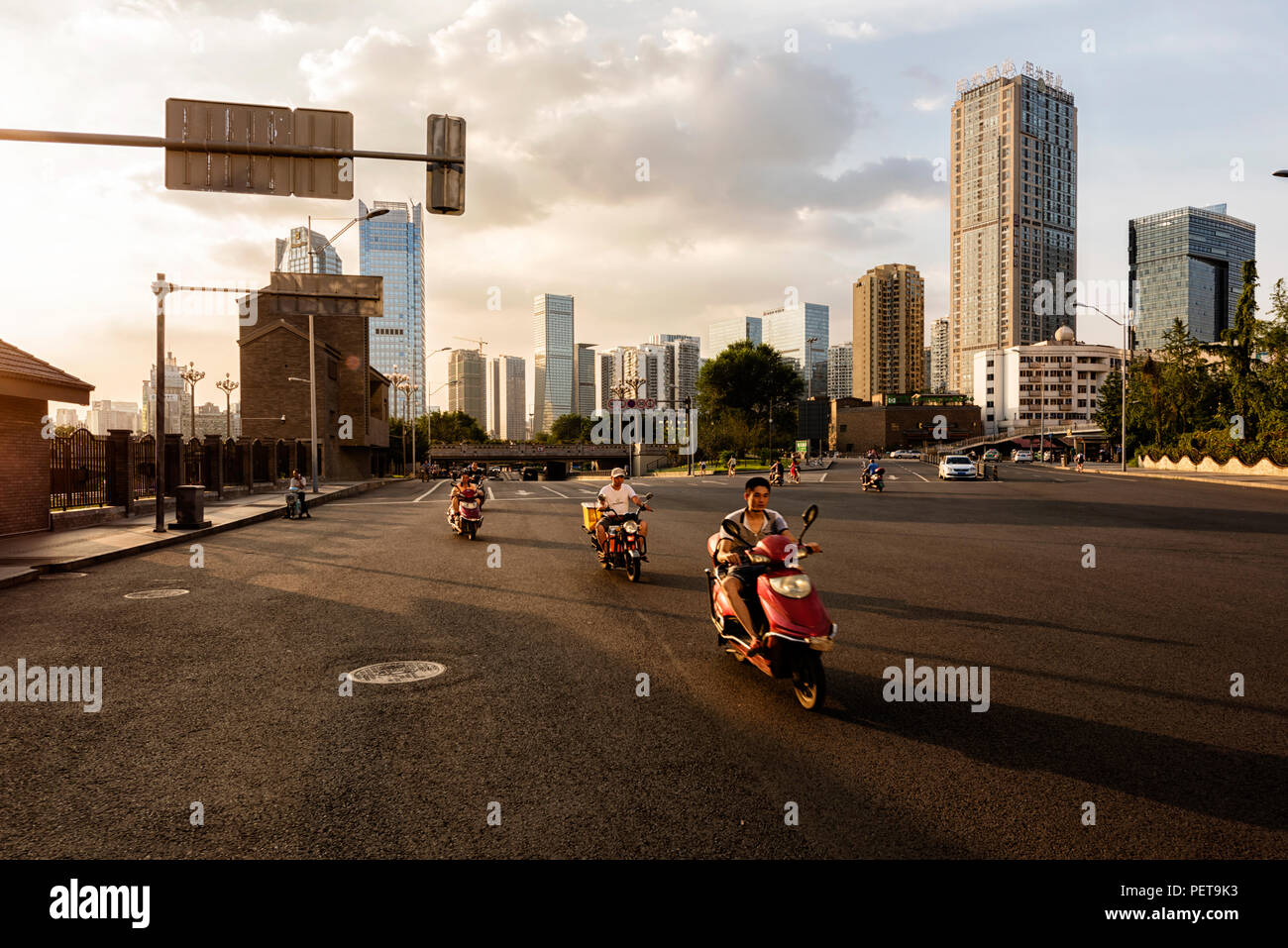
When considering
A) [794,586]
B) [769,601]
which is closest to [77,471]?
[769,601]

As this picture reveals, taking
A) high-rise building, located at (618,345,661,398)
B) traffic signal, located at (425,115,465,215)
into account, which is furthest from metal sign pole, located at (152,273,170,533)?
high-rise building, located at (618,345,661,398)

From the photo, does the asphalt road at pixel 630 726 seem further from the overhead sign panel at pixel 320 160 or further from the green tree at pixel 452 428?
the green tree at pixel 452 428

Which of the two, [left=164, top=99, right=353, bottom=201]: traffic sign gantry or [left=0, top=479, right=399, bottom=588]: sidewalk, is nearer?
[left=164, top=99, right=353, bottom=201]: traffic sign gantry

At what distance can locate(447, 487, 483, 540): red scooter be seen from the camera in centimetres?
1714

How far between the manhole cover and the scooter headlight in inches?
116

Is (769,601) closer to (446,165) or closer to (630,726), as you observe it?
(630,726)

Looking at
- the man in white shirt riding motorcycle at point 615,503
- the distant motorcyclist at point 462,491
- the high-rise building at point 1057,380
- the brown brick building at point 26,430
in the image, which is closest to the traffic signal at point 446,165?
the man in white shirt riding motorcycle at point 615,503

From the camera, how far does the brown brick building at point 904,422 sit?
145750 mm

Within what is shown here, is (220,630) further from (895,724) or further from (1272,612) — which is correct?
(1272,612)

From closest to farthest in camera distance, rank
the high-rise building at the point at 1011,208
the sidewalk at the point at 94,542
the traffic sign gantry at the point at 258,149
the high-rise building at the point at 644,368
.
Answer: the traffic sign gantry at the point at 258,149 → the sidewalk at the point at 94,542 → the high-rise building at the point at 1011,208 → the high-rise building at the point at 644,368

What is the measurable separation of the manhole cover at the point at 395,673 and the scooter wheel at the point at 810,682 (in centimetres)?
298

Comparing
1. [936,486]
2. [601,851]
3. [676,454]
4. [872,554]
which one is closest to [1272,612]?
[872,554]

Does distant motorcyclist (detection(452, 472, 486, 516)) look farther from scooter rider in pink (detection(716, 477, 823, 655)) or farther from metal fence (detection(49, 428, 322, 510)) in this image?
scooter rider in pink (detection(716, 477, 823, 655))

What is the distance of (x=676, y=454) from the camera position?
102m
